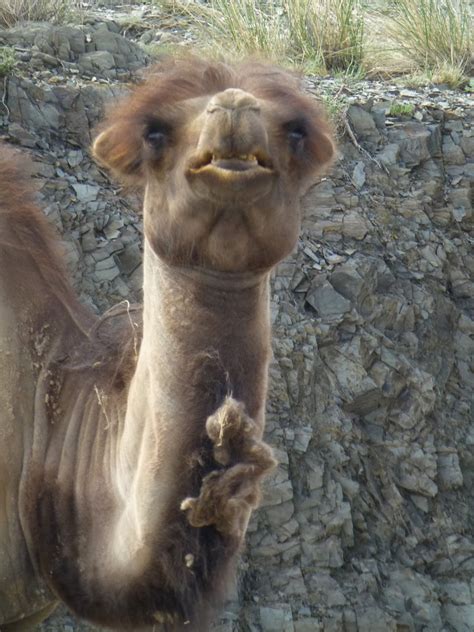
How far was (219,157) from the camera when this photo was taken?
3414 mm

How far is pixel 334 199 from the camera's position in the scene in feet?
26.8

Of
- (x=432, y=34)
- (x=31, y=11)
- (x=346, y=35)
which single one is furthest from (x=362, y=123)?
(x=31, y=11)

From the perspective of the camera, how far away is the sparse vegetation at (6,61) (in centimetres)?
745

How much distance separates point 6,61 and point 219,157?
4.40 metres

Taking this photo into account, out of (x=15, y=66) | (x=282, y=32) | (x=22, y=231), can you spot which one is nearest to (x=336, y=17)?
(x=282, y=32)

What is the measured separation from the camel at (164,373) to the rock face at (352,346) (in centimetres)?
195

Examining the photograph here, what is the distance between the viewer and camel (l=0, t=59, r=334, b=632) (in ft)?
11.8

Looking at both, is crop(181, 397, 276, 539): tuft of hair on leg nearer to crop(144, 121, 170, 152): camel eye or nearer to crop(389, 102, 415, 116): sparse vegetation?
crop(144, 121, 170, 152): camel eye

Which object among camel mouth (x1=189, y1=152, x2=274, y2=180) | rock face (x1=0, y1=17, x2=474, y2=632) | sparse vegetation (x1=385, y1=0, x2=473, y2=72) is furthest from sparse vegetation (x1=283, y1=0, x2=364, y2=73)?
camel mouth (x1=189, y1=152, x2=274, y2=180)

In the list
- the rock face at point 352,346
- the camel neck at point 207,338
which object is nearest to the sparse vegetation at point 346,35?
the rock face at point 352,346

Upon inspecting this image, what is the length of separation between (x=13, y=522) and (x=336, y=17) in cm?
620

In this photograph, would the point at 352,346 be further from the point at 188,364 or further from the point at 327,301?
the point at 188,364

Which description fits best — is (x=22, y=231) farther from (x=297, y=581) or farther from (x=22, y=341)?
(x=297, y=581)

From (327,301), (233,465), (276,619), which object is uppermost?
(233,465)
